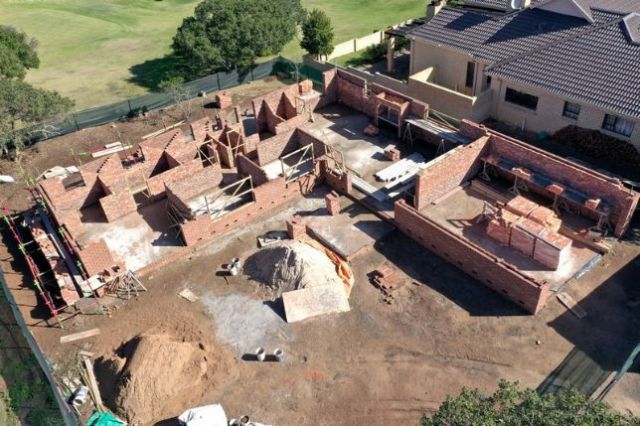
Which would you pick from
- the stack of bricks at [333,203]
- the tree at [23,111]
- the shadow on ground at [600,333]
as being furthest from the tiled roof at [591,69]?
the tree at [23,111]

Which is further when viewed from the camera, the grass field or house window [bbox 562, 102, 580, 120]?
the grass field

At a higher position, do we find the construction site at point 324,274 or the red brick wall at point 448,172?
the red brick wall at point 448,172

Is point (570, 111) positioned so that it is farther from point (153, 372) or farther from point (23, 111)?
point (23, 111)

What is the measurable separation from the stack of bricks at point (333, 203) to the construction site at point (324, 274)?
85 mm

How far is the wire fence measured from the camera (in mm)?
33094

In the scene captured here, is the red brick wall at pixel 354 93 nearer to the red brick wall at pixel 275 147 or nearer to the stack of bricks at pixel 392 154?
the stack of bricks at pixel 392 154

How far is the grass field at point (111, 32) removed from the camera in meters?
42.3

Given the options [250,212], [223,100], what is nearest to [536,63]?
[250,212]

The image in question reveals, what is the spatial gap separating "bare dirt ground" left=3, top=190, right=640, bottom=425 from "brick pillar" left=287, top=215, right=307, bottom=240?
288cm

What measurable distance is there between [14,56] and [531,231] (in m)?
35.1

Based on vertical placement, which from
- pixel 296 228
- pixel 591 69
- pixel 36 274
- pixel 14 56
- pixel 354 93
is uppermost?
pixel 591 69

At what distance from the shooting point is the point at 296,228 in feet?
76.6

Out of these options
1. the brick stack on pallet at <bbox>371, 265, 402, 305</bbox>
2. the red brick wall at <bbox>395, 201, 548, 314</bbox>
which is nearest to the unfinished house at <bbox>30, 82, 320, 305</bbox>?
the red brick wall at <bbox>395, 201, 548, 314</bbox>

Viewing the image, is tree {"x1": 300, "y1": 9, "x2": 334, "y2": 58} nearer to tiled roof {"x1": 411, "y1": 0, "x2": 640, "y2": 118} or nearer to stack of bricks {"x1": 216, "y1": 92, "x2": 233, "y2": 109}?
tiled roof {"x1": 411, "y1": 0, "x2": 640, "y2": 118}
